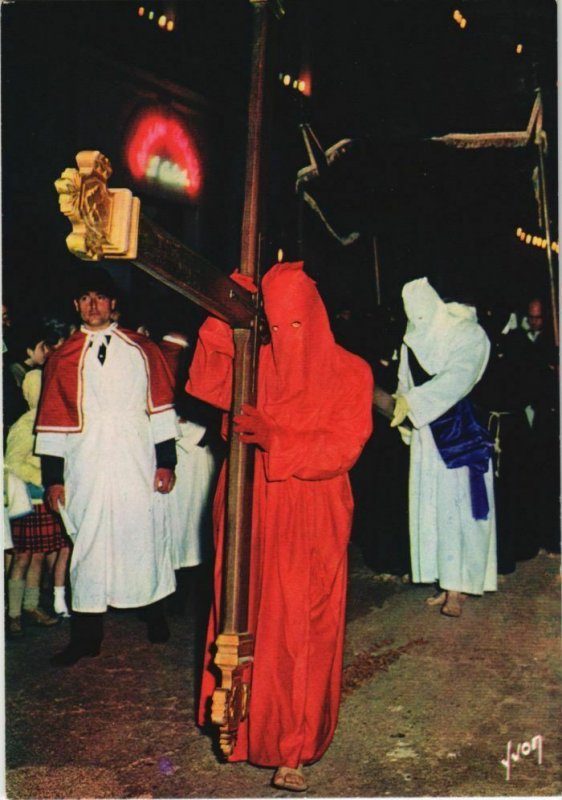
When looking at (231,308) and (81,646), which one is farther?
(81,646)

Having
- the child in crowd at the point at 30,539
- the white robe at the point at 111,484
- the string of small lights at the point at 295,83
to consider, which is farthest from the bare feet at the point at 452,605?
the string of small lights at the point at 295,83

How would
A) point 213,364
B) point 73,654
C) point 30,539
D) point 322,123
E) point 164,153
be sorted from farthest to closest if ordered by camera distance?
point 164,153 → point 322,123 → point 30,539 → point 73,654 → point 213,364

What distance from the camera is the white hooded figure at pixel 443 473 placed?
6258 millimetres

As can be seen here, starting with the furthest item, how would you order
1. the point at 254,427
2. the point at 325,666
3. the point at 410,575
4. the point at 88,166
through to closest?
the point at 410,575, the point at 325,666, the point at 254,427, the point at 88,166

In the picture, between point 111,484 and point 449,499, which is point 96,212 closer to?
point 111,484

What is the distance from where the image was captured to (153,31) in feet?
34.6

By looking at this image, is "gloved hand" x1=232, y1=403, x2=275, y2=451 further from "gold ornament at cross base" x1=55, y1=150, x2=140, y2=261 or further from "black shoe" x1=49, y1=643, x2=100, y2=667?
"black shoe" x1=49, y1=643, x2=100, y2=667

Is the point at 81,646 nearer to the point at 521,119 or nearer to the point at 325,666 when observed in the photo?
the point at 325,666

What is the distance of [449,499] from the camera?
647 centimetres

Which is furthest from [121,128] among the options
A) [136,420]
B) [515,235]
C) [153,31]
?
[136,420]

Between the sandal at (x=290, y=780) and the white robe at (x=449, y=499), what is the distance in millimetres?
2998

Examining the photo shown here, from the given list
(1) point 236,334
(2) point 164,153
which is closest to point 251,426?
(1) point 236,334

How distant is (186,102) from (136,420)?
756 centimetres

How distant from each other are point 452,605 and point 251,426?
144 inches
